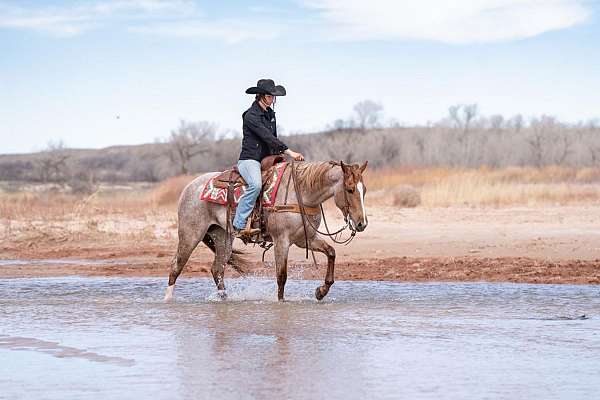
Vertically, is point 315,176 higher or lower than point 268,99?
lower

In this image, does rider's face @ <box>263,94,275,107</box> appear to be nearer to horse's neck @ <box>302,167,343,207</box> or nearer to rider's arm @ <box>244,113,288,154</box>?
rider's arm @ <box>244,113,288,154</box>

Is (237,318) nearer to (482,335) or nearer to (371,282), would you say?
(482,335)

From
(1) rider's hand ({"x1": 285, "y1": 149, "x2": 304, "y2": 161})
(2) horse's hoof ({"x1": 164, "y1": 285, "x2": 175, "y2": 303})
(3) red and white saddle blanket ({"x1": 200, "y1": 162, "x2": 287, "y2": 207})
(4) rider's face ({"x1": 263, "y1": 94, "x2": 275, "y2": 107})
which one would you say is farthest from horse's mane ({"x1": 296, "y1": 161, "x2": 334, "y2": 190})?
(2) horse's hoof ({"x1": 164, "y1": 285, "x2": 175, "y2": 303})

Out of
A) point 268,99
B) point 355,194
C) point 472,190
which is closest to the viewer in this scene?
point 355,194

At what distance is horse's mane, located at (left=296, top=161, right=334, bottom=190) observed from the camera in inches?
470

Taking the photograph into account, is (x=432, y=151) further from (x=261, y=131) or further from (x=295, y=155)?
(x=261, y=131)

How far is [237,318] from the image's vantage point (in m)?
10.9

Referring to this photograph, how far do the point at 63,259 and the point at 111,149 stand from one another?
4129 inches

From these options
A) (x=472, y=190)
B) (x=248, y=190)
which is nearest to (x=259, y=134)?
(x=248, y=190)

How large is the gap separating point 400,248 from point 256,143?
7121 mm

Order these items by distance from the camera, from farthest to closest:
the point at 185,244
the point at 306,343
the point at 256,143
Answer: the point at 185,244 < the point at 256,143 < the point at 306,343

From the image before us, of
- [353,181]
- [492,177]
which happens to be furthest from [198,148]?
[353,181]

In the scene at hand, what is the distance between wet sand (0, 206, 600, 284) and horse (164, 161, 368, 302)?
0.86m

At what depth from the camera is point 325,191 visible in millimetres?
11930
